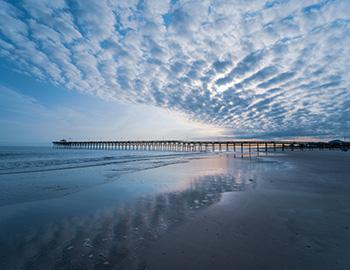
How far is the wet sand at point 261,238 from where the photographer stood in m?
2.81

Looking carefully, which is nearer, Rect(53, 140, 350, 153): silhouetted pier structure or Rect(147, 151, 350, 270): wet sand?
Rect(147, 151, 350, 270): wet sand

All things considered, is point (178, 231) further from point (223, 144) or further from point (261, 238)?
point (223, 144)

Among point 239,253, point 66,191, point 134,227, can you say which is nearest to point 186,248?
point 239,253

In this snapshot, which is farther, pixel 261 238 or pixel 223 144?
pixel 223 144

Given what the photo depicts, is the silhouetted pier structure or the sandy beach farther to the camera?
the silhouetted pier structure

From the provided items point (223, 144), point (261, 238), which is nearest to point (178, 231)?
Answer: point (261, 238)

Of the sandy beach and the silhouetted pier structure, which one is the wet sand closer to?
the sandy beach

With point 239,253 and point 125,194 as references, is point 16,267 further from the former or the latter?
point 125,194

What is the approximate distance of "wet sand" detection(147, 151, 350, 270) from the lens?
2.81m

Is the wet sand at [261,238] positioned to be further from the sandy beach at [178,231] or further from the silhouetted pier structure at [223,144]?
the silhouetted pier structure at [223,144]

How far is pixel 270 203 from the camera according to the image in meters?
5.71

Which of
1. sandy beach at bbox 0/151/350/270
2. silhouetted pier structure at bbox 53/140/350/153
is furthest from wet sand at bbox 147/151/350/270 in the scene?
silhouetted pier structure at bbox 53/140/350/153

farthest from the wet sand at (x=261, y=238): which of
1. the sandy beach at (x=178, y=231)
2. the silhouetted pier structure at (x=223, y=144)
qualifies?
the silhouetted pier structure at (x=223, y=144)

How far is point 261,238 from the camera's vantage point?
3.51 metres
